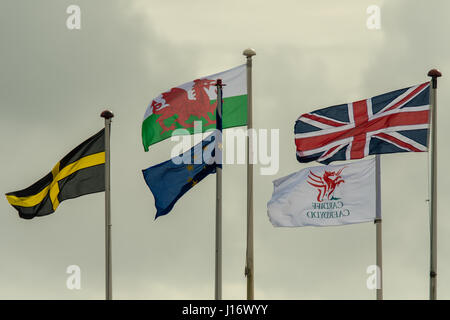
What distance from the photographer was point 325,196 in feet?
142

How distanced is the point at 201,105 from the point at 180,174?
9.29ft

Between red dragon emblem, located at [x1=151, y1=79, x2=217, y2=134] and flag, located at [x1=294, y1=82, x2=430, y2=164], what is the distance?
11.1 feet

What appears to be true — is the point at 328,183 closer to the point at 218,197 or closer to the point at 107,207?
the point at 218,197

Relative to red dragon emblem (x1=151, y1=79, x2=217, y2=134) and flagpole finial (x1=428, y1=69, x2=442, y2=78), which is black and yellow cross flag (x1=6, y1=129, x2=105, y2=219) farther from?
flagpole finial (x1=428, y1=69, x2=442, y2=78)

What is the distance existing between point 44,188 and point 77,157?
1654mm

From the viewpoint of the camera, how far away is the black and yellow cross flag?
143 ft

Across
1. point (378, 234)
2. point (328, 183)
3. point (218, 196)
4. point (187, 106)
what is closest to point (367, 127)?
point (328, 183)

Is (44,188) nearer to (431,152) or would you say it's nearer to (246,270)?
(246,270)

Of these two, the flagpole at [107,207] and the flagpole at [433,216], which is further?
the flagpole at [107,207]

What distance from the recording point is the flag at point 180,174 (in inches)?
1678

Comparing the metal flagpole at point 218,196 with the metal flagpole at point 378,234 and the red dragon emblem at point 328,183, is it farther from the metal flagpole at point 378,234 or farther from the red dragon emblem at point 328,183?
the metal flagpole at point 378,234

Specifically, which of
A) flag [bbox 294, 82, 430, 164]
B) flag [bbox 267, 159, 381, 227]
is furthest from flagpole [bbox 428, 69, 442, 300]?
flag [bbox 267, 159, 381, 227]

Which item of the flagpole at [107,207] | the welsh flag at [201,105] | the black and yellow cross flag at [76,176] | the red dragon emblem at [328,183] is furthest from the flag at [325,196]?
the black and yellow cross flag at [76,176]

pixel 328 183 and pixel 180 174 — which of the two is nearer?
pixel 180 174
